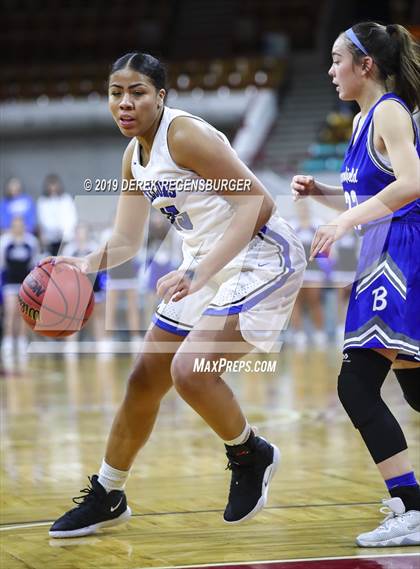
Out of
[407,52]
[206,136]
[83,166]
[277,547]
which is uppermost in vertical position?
[407,52]

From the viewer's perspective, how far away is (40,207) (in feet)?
43.6

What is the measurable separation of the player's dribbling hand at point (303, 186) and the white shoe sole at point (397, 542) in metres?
1.16

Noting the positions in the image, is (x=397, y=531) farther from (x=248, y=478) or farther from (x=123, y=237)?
(x=123, y=237)

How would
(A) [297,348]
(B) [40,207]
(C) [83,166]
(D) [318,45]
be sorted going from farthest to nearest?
1. (D) [318,45]
2. (C) [83,166]
3. (B) [40,207]
4. (A) [297,348]

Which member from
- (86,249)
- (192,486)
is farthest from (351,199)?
(86,249)

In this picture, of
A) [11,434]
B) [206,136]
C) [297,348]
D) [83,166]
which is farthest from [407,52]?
[83,166]

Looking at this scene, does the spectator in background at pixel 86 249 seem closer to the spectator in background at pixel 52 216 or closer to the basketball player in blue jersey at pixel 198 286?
the spectator in background at pixel 52 216

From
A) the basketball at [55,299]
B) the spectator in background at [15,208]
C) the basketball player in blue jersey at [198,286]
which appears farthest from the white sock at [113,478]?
the spectator in background at [15,208]

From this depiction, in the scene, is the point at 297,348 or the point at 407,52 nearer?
the point at 407,52

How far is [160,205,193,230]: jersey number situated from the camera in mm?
3443

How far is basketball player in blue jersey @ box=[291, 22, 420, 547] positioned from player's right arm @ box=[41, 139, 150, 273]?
805 mm

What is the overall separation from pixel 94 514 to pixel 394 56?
1846mm

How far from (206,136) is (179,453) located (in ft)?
7.72

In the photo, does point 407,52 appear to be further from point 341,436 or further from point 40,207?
point 40,207
